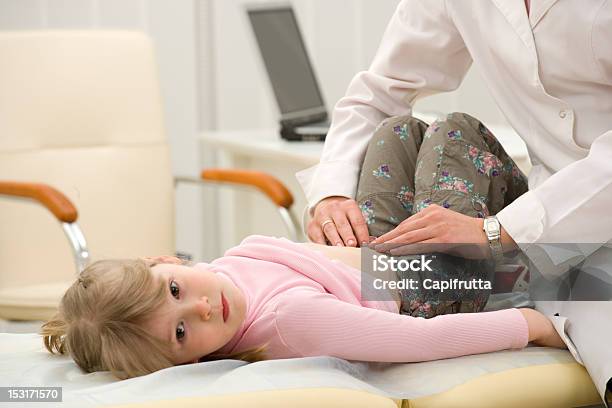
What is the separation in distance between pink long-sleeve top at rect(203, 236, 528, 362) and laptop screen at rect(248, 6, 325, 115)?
160cm

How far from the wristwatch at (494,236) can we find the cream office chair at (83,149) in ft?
3.65

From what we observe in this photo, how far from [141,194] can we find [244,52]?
3.73ft

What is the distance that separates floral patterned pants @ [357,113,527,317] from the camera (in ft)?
5.38

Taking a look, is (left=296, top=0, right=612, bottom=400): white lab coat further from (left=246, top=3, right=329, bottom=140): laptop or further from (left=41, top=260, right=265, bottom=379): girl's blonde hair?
(left=246, top=3, right=329, bottom=140): laptop

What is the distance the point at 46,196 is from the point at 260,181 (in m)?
0.51

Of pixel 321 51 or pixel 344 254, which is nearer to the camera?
pixel 344 254

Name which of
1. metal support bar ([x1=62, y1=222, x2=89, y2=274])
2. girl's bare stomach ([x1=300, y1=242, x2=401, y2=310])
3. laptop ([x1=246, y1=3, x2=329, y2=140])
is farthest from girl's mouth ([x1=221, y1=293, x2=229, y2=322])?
laptop ([x1=246, y1=3, x2=329, y2=140])

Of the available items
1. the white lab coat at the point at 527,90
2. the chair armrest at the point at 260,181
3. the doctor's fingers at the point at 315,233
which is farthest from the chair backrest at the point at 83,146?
the doctor's fingers at the point at 315,233

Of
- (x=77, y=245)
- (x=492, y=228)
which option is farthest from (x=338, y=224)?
(x=77, y=245)

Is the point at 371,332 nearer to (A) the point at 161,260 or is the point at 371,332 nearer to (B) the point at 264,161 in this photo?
(A) the point at 161,260

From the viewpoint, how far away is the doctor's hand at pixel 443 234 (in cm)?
156

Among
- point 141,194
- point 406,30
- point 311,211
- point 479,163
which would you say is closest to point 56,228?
point 141,194

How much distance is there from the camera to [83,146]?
Answer: 9.28 feet

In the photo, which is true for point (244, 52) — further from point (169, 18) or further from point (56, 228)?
point (56, 228)
